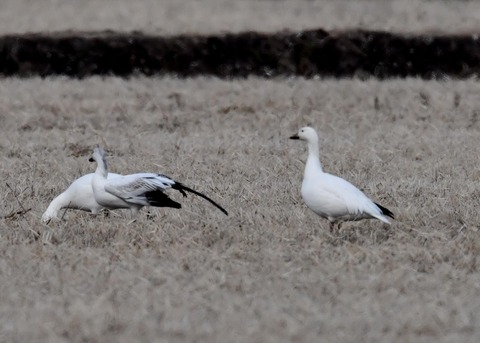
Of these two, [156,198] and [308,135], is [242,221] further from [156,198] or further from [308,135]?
[308,135]

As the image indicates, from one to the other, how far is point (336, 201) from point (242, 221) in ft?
2.64

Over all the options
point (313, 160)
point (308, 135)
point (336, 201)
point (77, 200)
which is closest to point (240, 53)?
point (308, 135)

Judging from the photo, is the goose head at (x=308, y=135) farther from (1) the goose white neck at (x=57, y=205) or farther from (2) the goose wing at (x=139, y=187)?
(1) the goose white neck at (x=57, y=205)

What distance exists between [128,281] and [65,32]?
40.3ft

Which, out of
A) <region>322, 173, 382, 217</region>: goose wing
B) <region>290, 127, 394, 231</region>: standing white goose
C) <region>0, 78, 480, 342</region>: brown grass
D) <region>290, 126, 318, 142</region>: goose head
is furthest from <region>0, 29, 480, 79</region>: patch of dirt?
<region>322, 173, 382, 217</region>: goose wing

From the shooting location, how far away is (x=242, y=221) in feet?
25.3

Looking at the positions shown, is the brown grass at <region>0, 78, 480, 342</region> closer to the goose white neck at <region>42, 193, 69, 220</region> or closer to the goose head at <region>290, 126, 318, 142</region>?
the goose white neck at <region>42, 193, 69, 220</region>

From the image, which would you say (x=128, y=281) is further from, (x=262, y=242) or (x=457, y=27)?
(x=457, y=27)

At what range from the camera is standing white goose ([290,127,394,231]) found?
23.4ft

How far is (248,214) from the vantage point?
782 centimetres

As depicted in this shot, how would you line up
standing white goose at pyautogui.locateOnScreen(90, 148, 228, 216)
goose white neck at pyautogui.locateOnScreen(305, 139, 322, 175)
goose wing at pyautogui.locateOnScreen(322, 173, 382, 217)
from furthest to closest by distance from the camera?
standing white goose at pyautogui.locateOnScreen(90, 148, 228, 216), goose white neck at pyautogui.locateOnScreen(305, 139, 322, 175), goose wing at pyautogui.locateOnScreen(322, 173, 382, 217)

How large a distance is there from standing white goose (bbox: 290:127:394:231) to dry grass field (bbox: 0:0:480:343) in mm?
156

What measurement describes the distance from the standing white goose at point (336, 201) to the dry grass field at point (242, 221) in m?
0.16

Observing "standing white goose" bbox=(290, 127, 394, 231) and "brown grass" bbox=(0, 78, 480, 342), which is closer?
"brown grass" bbox=(0, 78, 480, 342)
